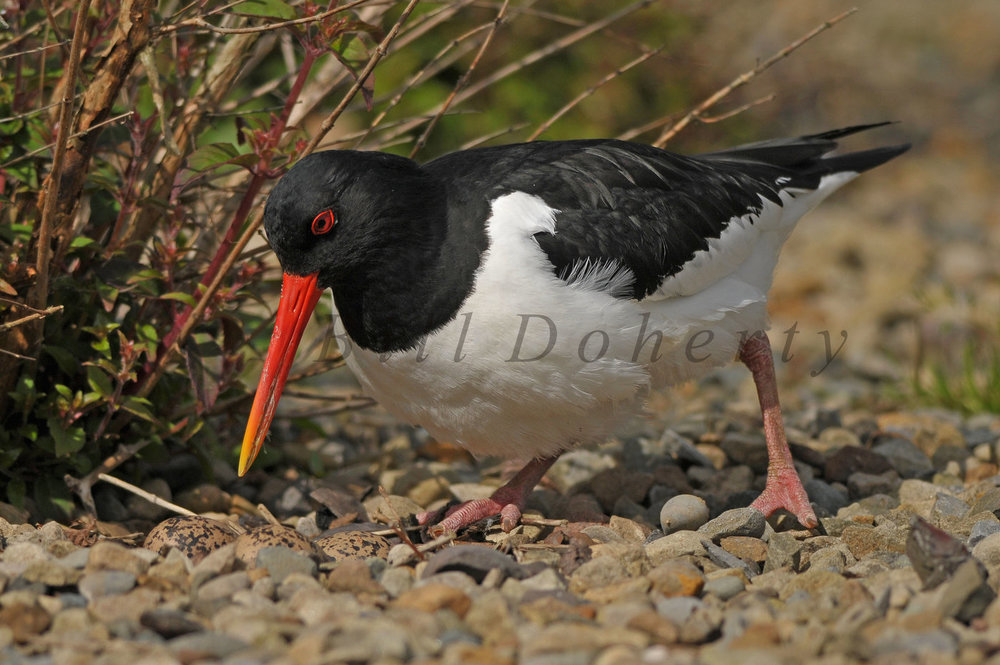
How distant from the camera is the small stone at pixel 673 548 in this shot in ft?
12.0

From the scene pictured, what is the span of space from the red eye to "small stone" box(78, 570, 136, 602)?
1.27 m

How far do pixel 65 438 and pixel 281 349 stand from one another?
2.91ft

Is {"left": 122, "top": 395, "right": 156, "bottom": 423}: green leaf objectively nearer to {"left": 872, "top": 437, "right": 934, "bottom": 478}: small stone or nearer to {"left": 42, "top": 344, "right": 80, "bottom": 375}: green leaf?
{"left": 42, "top": 344, "right": 80, "bottom": 375}: green leaf

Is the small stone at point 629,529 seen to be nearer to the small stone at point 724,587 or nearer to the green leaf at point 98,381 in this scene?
the small stone at point 724,587

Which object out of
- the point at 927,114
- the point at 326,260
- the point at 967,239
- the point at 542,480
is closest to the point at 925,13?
the point at 927,114

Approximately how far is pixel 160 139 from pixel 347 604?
2.24 m

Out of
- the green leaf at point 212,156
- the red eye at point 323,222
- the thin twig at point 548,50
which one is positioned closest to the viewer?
the red eye at point 323,222

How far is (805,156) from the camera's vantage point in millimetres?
5246

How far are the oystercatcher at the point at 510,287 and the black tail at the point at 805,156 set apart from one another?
755 millimetres

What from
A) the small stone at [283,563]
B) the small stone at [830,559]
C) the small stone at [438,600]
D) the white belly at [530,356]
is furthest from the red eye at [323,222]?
the small stone at [830,559]

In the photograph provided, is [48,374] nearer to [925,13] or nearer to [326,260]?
[326,260]

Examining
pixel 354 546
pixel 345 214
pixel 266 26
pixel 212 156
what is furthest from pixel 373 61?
pixel 354 546

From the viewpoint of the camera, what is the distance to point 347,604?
10.1 feet

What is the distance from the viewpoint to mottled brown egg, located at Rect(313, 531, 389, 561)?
3.68 metres
